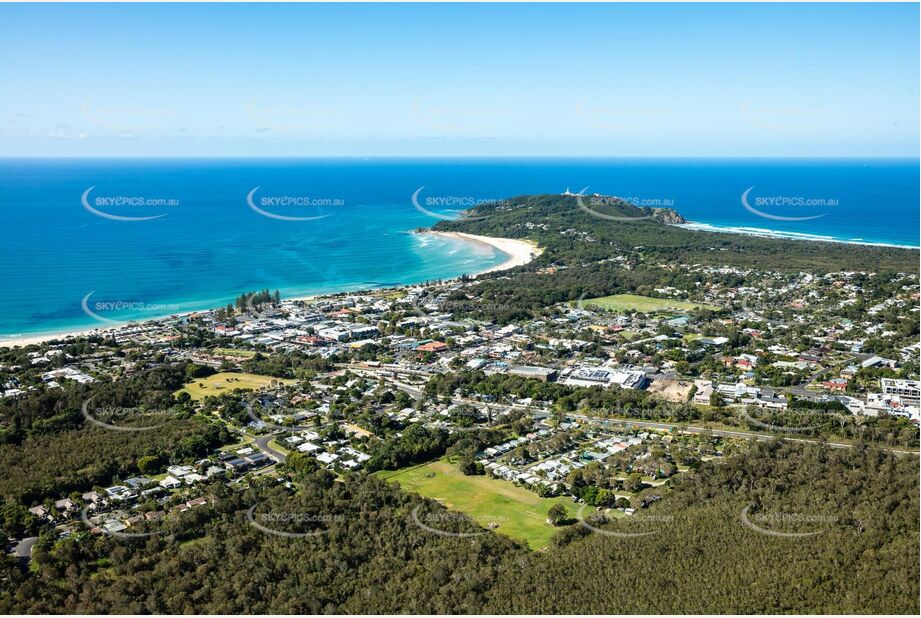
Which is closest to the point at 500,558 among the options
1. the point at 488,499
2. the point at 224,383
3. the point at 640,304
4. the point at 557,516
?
the point at 557,516

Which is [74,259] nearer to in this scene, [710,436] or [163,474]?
[163,474]

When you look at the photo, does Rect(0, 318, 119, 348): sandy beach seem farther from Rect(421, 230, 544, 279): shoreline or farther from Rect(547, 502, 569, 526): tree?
Rect(547, 502, 569, 526): tree

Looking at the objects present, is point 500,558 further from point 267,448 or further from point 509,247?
point 509,247

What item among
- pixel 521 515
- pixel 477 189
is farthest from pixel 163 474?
pixel 477 189

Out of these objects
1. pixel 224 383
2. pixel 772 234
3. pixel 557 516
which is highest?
pixel 772 234

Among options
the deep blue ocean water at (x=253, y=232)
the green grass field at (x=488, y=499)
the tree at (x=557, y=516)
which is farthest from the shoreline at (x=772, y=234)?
the tree at (x=557, y=516)
